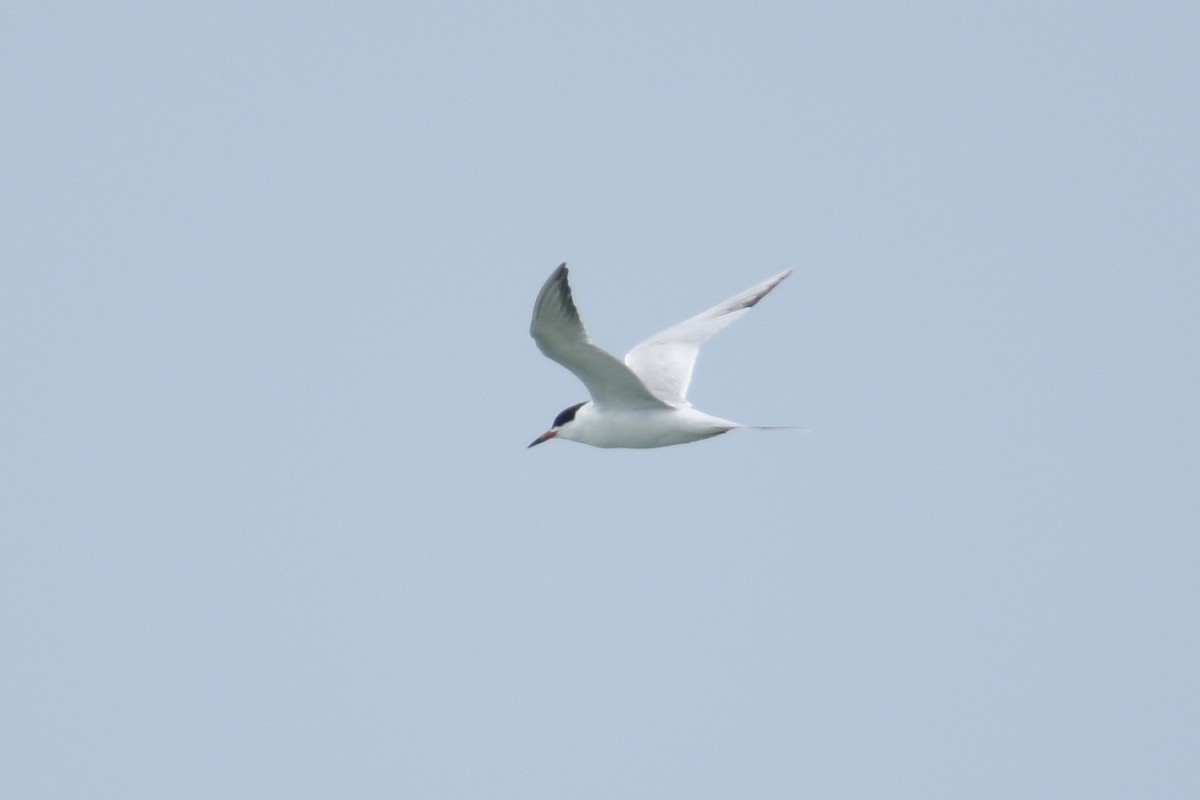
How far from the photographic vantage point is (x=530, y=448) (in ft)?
46.8

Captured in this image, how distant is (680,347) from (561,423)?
1864 millimetres

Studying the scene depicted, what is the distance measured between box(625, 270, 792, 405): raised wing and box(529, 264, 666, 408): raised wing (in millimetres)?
701

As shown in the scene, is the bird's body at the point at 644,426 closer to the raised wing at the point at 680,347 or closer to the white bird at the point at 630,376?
the white bird at the point at 630,376

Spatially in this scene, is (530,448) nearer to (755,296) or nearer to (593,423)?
(593,423)

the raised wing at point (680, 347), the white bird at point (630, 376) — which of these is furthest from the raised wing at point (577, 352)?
the raised wing at point (680, 347)

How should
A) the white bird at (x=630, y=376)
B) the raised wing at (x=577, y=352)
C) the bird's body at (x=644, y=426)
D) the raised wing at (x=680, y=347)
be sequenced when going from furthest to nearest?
the raised wing at (x=680, y=347)
the bird's body at (x=644, y=426)
the white bird at (x=630, y=376)
the raised wing at (x=577, y=352)

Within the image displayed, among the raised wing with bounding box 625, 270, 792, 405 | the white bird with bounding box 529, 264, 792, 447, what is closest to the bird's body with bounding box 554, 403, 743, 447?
the white bird with bounding box 529, 264, 792, 447

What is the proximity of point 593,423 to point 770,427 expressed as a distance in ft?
6.43

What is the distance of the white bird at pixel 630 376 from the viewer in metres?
11.4

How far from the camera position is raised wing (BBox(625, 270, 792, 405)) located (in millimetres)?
14336

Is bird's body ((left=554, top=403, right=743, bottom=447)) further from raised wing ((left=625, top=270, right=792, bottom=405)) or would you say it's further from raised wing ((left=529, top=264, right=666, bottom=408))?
raised wing ((left=625, top=270, right=792, bottom=405))

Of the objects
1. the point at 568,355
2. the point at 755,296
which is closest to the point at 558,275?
the point at 568,355

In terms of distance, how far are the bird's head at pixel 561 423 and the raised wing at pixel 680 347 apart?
678mm

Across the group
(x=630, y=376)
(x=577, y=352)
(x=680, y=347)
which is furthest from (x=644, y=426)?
(x=680, y=347)
